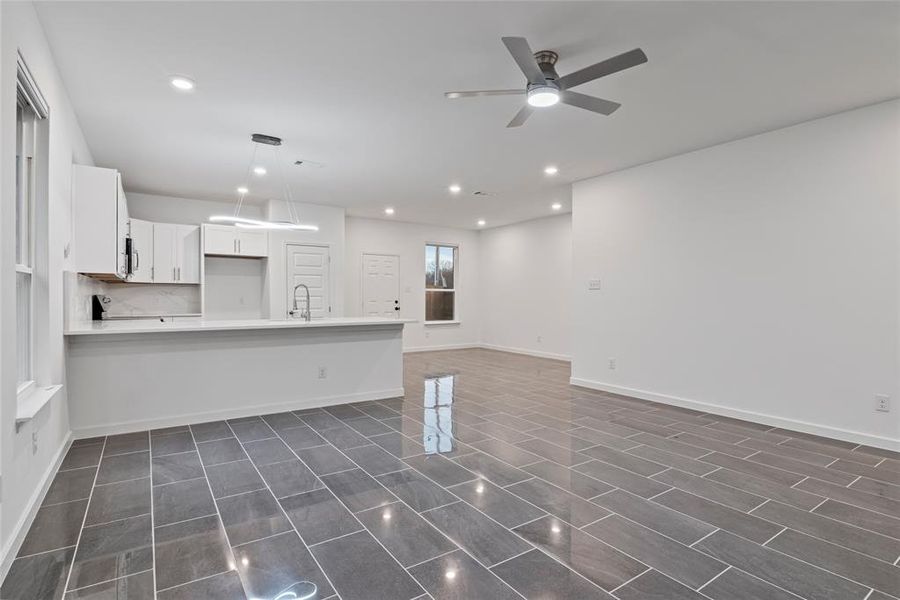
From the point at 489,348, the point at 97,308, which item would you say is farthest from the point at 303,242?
the point at 489,348

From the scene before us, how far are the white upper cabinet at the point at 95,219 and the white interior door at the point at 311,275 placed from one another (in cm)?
337

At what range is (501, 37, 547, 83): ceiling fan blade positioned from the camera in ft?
7.24

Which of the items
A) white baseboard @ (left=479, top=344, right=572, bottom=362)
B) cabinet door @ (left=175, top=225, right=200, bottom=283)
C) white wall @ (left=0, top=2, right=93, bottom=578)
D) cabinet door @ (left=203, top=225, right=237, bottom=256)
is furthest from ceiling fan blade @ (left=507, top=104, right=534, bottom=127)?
white baseboard @ (left=479, top=344, right=572, bottom=362)

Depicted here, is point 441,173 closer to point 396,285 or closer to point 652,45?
point 652,45

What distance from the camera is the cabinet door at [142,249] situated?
6.03 metres

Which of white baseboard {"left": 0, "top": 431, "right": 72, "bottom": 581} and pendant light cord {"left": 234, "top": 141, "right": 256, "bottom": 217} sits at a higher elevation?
pendant light cord {"left": 234, "top": 141, "right": 256, "bottom": 217}

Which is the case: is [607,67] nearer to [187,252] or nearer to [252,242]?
[252,242]

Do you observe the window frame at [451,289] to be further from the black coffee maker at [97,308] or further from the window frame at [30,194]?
the window frame at [30,194]

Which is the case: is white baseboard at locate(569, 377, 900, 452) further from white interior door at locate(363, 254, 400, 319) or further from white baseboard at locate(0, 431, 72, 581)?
white baseboard at locate(0, 431, 72, 581)

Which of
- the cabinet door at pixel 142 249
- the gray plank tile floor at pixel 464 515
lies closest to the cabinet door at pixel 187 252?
the cabinet door at pixel 142 249

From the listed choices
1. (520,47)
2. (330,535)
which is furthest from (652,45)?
(330,535)

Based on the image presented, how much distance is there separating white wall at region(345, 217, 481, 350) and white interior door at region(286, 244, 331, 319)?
100 cm

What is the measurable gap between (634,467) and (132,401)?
161 inches

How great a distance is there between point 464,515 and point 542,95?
2.47 meters
